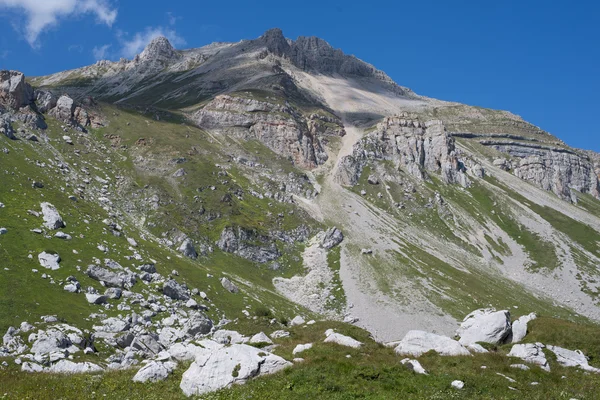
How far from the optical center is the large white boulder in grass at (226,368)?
71.4 feet

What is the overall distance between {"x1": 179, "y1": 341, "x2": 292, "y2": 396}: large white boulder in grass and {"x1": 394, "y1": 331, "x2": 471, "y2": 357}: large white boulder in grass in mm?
10614

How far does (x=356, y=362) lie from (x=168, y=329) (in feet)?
157

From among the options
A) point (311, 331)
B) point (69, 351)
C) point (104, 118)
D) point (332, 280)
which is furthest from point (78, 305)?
point (104, 118)

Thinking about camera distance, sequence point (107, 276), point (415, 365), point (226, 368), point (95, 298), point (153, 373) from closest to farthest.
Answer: point (226, 368), point (153, 373), point (415, 365), point (95, 298), point (107, 276)

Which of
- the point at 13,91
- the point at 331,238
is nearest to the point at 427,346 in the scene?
the point at 331,238

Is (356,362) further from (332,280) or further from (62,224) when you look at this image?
(332,280)

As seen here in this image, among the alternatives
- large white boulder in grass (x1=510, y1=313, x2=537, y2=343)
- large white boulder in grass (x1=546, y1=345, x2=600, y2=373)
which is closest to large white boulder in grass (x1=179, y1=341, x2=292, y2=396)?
large white boulder in grass (x1=546, y1=345, x2=600, y2=373)

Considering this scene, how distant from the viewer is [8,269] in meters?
64.5

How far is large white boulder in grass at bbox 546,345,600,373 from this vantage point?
1122 inches

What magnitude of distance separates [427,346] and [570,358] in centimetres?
986

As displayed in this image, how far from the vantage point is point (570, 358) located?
1164 inches

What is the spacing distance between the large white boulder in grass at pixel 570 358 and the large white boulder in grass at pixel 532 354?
0.98 m

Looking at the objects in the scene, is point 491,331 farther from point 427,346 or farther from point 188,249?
point 188,249

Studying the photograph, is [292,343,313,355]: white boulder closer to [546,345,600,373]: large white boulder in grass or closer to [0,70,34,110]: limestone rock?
[546,345,600,373]: large white boulder in grass
